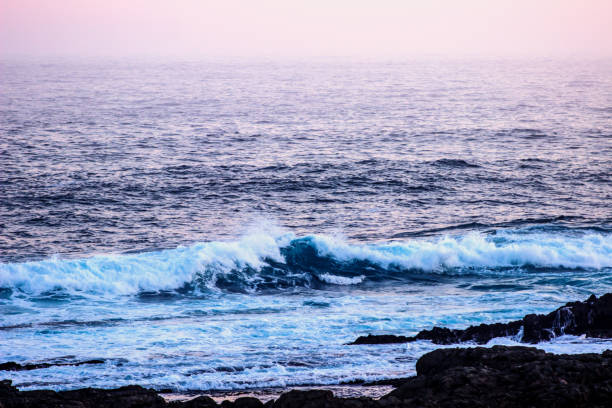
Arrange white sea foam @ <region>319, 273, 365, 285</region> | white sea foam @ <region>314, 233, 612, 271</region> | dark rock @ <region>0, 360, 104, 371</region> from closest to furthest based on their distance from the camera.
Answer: dark rock @ <region>0, 360, 104, 371</region> → white sea foam @ <region>319, 273, 365, 285</region> → white sea foam @ <region>314, 233, 612, 271</region>

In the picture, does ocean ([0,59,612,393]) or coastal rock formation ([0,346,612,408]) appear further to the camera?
ocean ([0,59,612,393])

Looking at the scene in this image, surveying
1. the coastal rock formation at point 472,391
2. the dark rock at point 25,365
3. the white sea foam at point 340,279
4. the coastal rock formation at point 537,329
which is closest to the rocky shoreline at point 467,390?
the coastal rock formation at point 472,391

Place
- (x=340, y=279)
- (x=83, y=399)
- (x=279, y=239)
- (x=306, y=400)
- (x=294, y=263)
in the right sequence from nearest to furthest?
(x=306, y=400) < (x=83, y=399) < (x=340, y=279) < (x=294, y=263) < (x=279, y=239)

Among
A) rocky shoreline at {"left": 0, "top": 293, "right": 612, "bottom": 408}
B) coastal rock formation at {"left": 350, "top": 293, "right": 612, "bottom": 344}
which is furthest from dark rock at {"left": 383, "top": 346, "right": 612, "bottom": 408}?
coastal rock formation at {"left": 350, "top": 293, "right": 612, "bottom": 344}

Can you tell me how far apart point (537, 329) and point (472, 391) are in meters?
6.25

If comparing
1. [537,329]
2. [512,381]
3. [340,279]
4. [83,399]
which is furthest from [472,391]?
[340,279]

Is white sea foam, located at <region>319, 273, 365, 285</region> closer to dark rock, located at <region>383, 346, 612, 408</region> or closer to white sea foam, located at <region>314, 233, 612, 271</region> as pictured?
white sea foam, located at <region>314, 233, 612, 271</region>

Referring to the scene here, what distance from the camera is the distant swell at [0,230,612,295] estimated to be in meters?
21.6

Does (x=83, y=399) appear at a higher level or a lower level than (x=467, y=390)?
lower

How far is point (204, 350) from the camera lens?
623 inches

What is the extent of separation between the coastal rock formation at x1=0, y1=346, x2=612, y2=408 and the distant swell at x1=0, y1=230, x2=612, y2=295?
9914 mm

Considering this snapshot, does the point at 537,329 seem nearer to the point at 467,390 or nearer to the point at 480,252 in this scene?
the point at 467,390

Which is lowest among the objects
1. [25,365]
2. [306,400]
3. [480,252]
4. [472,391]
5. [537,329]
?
[25,365]

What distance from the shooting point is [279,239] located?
25500mm
